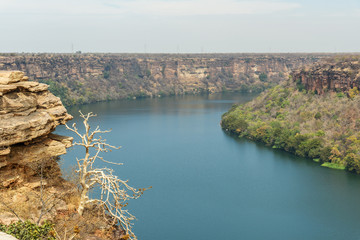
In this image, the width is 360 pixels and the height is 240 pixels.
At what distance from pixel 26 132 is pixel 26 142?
687 mm

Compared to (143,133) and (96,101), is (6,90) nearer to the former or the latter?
Answer: (143,133)

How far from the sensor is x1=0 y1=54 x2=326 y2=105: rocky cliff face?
12850cm

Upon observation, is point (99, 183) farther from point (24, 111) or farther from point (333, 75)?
point (333, 75)

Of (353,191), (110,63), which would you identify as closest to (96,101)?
(110,63)

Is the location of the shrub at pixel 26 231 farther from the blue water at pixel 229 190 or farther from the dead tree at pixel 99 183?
the blue water at pixel 229 190

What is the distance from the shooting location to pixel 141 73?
16650 cm

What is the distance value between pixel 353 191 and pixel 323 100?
30.3 metres

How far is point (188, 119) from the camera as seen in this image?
300 ft

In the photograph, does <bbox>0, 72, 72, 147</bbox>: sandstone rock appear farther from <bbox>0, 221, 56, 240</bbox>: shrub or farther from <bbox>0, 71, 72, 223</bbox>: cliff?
<bbox>0, 221, 56, 240</bbox>: shrub

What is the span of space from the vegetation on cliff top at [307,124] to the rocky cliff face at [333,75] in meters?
1.27

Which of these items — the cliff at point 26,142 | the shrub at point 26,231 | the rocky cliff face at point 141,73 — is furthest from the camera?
the rocky cliff face at point 141,73

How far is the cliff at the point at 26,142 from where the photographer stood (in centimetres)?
1656

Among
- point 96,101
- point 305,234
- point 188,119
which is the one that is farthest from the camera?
point 96,101

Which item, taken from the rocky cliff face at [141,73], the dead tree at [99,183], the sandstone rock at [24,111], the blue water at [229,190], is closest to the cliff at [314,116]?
the blue water at [229,190]
